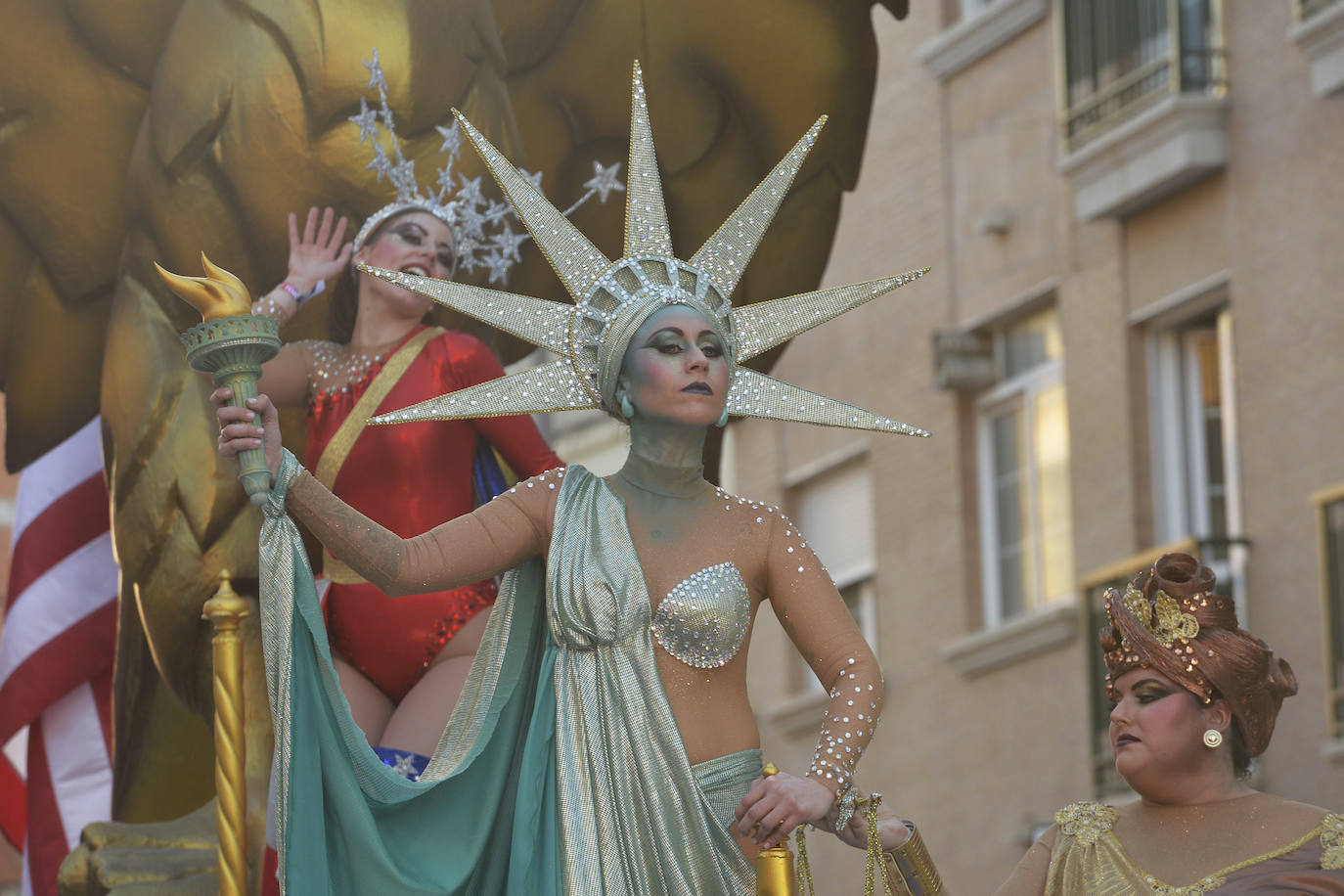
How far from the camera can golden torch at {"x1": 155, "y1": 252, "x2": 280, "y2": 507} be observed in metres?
5.57

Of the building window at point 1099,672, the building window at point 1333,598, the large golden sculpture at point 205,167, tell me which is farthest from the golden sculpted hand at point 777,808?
the building window at point 1099,672

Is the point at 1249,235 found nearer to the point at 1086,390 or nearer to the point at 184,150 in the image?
the point at 1086,390

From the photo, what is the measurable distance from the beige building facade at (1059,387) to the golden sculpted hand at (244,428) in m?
10.2

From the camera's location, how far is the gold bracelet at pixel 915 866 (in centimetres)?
588

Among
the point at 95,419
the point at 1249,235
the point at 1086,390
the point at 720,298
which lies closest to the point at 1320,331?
the point at 1249,235

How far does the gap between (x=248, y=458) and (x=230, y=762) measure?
2.91 ft

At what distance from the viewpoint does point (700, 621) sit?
598cm

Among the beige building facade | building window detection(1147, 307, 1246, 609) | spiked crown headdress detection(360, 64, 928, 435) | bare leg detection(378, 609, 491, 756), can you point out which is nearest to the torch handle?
spiked crown headdress detection(360, 64, 928, 435)

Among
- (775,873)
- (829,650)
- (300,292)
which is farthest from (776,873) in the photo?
(300,292)

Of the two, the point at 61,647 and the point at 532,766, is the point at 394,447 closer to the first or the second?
the point at 532,766

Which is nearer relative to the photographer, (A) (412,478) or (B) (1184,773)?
(B) (1184,773)

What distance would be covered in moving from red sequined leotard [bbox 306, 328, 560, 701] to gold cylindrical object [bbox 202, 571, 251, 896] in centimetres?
62

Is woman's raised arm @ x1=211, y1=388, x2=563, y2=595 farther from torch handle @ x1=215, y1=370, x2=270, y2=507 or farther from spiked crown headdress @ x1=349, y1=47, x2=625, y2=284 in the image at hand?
spiked crown headdress @ x1=349, y1=47, x2=625, y2=284

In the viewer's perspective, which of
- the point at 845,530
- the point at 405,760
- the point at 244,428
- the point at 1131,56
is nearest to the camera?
the point at 244,428
